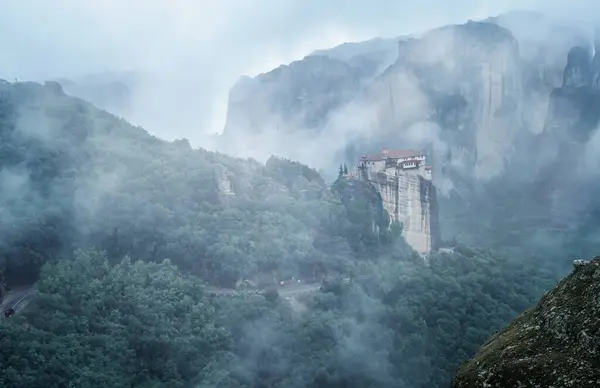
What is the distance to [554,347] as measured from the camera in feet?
18.9

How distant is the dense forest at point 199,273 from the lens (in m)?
23.8

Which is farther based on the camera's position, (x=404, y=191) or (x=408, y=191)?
(x=408, y=191)

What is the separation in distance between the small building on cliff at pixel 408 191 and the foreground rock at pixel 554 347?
36.2 m

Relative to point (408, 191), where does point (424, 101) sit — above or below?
above

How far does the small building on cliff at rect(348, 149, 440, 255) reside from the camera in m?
43.1

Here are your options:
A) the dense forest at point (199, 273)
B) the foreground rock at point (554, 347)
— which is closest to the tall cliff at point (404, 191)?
the dense forest at point (199, 273)

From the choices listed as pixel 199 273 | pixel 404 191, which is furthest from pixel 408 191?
pixel 199 273

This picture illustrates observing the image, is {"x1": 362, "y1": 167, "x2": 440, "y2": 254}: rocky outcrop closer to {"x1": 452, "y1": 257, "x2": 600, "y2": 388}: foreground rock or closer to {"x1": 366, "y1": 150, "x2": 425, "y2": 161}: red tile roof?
{"x1": 366, "y1": 150, "x2": 425, "y2": 161}: red tile roof

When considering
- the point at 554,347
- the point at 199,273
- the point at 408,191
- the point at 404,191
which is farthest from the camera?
the point at 408,191

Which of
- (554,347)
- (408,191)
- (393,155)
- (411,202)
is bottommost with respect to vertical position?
(411,202)

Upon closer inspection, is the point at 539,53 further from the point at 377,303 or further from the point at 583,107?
the point at 377,303

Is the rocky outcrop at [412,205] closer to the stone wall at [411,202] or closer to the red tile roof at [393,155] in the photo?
the stone wall at [411,202]

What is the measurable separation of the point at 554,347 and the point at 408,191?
126 ft

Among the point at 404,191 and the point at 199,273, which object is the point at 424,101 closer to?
the point at 404,191
